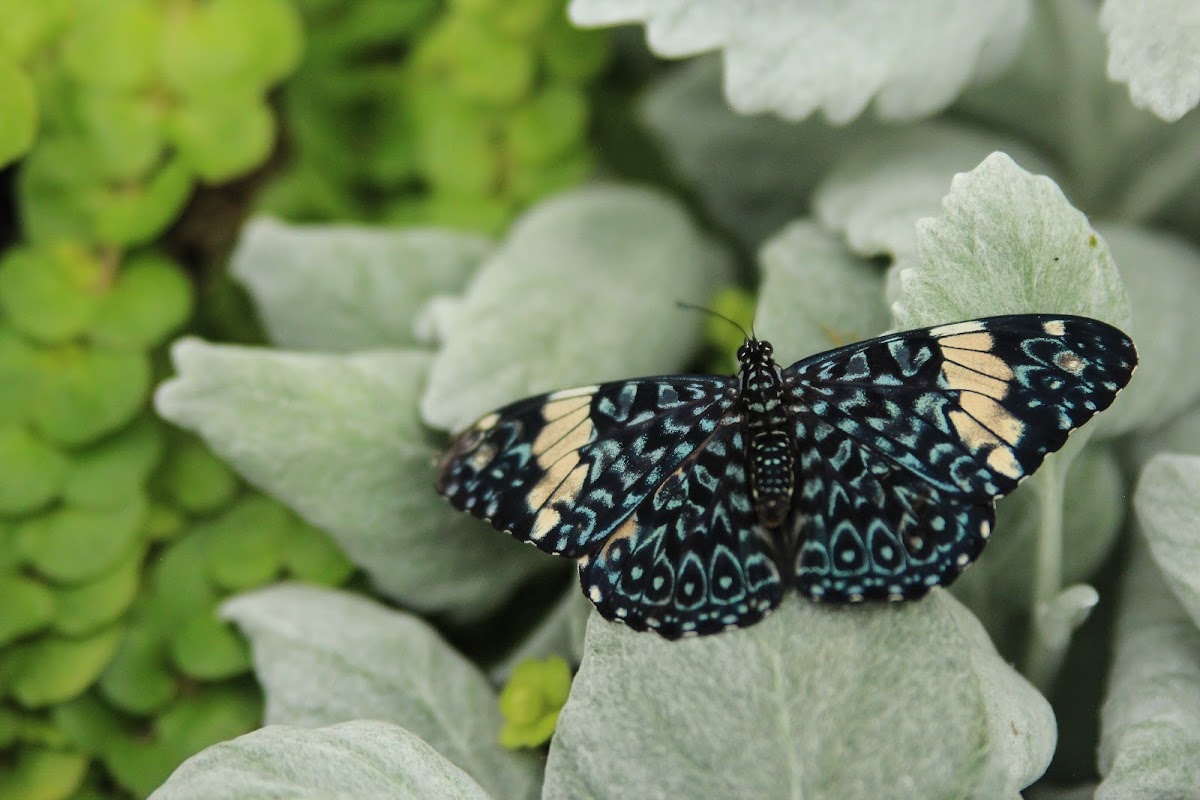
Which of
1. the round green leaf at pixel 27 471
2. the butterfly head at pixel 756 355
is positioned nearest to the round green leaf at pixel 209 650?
the round green leaf at pixel 27 471

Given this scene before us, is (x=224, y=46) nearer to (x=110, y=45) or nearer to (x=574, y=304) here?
(x=110, y=45)

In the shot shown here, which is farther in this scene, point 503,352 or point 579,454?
point 503,352

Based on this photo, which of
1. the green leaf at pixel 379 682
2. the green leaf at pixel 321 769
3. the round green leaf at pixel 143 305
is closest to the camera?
the green leaf at pixel 321 769

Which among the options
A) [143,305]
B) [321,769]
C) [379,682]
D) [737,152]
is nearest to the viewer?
[321,769]

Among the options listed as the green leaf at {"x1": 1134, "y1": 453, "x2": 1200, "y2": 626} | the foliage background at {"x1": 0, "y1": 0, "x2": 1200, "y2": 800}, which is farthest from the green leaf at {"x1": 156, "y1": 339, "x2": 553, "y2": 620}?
the green leaf at {"x1": 1134, "y1": 453, "x2": 1200, "y2": 626}

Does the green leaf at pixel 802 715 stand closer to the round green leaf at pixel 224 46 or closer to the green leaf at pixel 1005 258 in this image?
the green leaf at pixel 1005 258

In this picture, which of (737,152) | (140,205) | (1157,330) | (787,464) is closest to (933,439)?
(787,464)

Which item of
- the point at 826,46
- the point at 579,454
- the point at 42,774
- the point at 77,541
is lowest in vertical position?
the point at 42,774
